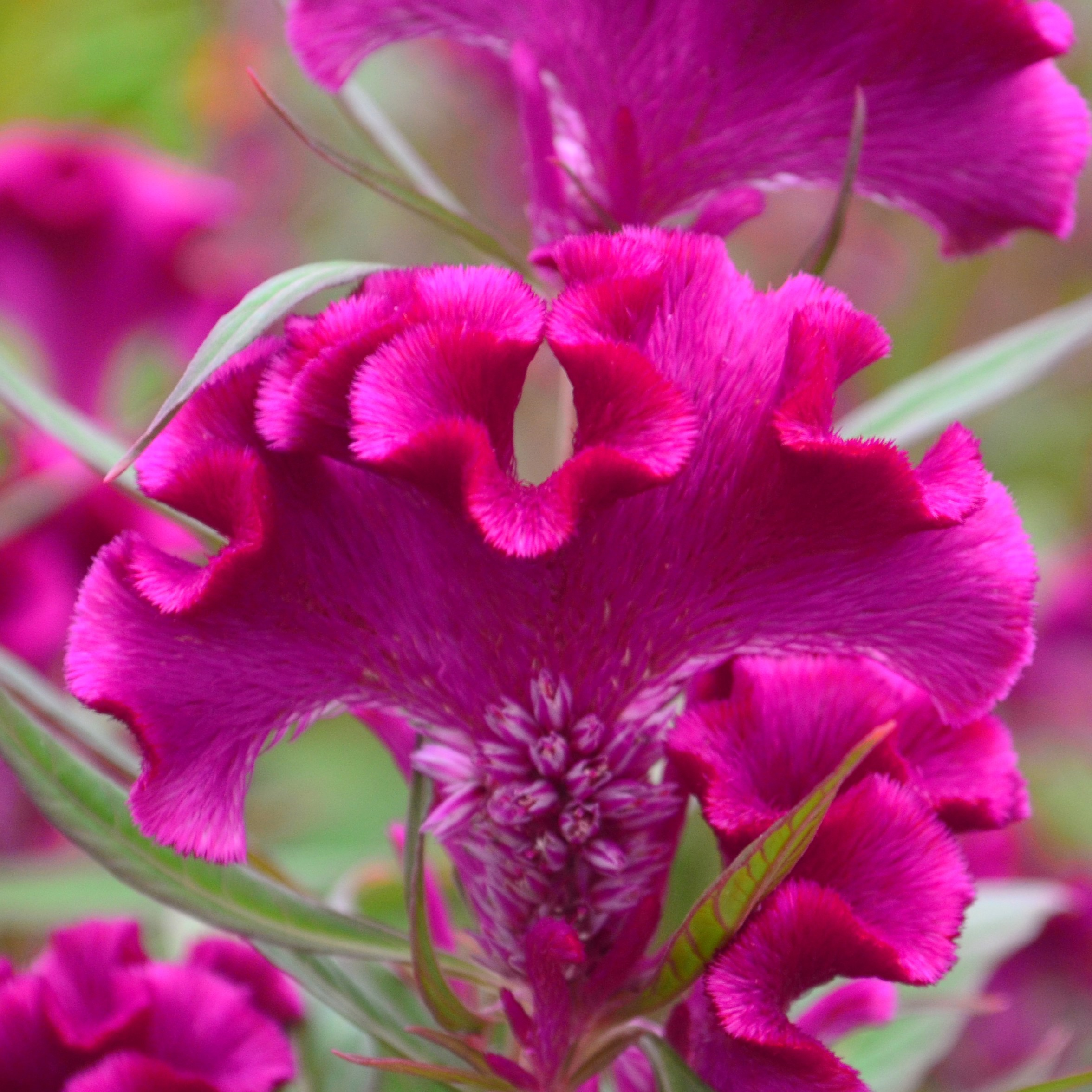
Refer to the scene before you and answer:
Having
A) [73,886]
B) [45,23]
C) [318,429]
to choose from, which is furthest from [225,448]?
[45,23]

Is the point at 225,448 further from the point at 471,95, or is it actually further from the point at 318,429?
the point at 471,95

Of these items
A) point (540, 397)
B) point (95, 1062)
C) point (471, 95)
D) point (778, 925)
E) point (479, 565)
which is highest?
point (479, 565)

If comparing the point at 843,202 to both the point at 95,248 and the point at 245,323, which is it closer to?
the point at 245,323

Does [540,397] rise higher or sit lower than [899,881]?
lower

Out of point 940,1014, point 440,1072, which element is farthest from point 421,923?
point 940,1014

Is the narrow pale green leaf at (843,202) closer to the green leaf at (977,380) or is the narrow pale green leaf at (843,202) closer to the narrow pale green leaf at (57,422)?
the green leaf at (977,380)

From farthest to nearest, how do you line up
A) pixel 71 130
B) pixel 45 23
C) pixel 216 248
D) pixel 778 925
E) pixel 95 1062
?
1. pixel 45 23
2. pixel 216 248
3. pixel 71 130
4. pixel 95 1062
5. pixel 778 925

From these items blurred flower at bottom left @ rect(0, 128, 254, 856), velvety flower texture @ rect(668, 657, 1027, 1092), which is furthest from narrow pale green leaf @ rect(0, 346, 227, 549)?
blurred flower at bottom left @ rect(0, 128, 254, 856)

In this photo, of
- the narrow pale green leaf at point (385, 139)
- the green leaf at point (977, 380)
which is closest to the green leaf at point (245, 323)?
the narrow pale green leaf at point (385, 139)
